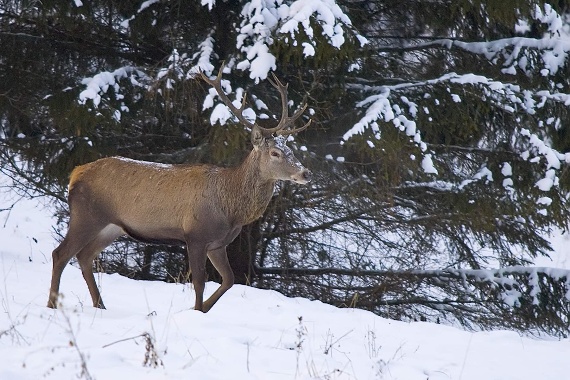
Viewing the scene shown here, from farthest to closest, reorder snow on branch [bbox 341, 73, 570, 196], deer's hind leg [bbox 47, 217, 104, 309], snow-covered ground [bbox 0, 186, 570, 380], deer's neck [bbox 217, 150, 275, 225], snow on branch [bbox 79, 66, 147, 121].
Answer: snow on branch [bbox 341, 73, 570, 196] < snow on branch [bbox 79, 66, 147, 121] < deer's neck [bbox 217, 150, 275, 225] < deer's hind leg [bbox 47, 217, 104, 309] < snow-covered ground [bbox 0, 186, 570, 380]

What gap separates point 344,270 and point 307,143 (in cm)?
213

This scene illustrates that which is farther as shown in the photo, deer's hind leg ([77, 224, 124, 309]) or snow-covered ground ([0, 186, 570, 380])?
deer's hind leg ([77, 224, 124, 309])

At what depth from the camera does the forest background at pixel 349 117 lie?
8562 millimetres

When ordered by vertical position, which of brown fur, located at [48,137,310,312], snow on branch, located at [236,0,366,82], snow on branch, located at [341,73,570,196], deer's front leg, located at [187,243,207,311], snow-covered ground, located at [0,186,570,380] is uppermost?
snow on branch, located at [236,0,366,82]

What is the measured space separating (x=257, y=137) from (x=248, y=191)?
1.64 ft

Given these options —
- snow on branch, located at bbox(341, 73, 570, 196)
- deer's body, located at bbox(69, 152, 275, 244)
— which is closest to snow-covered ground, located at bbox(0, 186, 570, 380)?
deer's body, located at bbox(69, 152, 275, 244)

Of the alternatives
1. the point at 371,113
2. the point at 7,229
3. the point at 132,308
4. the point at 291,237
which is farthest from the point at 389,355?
the point at 7,229

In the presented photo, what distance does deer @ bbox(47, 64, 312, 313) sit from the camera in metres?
6.67

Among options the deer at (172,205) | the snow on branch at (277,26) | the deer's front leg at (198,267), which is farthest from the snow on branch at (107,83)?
the deer's front leg at (198,267)

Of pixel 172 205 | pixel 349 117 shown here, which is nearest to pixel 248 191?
pixel 172 205

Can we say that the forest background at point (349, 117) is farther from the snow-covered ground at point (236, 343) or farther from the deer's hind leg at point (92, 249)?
the snow-covered ground at point (236, 343)

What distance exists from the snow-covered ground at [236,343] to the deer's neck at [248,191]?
2.27 feet

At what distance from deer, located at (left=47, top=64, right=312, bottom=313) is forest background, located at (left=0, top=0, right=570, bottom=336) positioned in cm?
117

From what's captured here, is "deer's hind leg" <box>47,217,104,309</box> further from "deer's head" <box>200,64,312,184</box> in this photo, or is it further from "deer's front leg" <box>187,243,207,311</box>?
"deer's head" <box>200,64,312,184</box>
